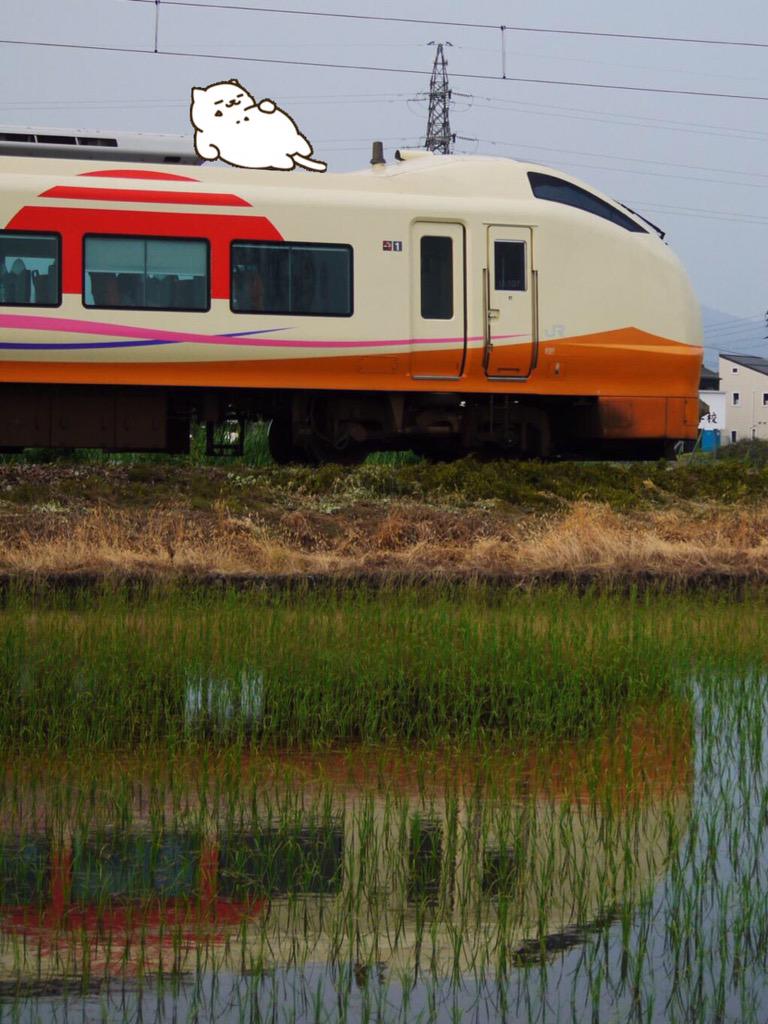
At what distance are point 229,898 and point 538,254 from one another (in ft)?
46.1

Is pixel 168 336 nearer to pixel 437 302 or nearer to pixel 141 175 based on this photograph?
pixel 141 175

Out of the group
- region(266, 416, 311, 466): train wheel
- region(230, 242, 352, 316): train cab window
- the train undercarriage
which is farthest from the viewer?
region(266, 416, 311, 466): train wheel

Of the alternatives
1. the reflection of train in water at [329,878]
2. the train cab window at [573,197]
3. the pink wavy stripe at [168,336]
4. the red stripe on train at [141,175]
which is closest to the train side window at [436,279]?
the pink wavy stripe at [168,336]

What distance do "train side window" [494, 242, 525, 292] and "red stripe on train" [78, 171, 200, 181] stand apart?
339cm

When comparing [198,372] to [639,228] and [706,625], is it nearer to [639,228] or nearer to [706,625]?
[639,228]

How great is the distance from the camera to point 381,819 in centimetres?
543

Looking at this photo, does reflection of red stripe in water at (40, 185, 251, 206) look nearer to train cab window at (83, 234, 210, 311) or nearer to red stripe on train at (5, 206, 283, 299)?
red stripe on train at (5, 206, 283, 299)

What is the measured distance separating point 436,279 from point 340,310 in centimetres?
114

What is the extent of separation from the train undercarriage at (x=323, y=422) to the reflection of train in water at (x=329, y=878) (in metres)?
11.8

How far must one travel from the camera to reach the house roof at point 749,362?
312 ft

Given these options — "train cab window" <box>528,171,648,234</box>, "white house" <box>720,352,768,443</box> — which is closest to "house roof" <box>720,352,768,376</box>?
"white house" <box>720,352,768,443</box>

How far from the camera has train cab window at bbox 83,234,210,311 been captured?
16.5 m

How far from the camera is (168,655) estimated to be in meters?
8.50

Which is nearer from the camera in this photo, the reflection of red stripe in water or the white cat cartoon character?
the reflection of red stripe in water
